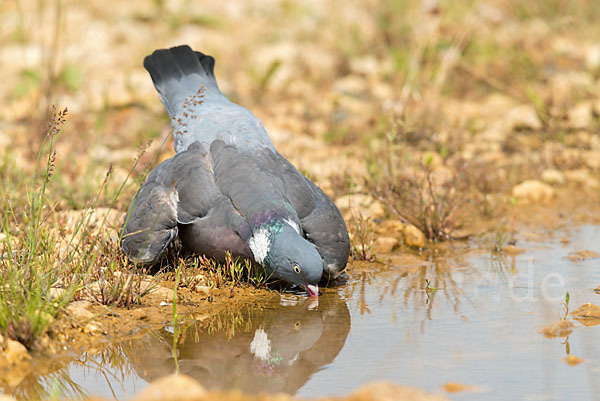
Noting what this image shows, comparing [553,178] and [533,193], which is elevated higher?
[553,178]

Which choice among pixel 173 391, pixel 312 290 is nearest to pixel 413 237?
pixel 312 290

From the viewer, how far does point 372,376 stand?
11.3 ft

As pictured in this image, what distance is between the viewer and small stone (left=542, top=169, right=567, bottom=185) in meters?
7.15

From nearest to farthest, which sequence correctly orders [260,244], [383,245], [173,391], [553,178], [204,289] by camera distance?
[173,391], [260,244], [204,289], [383,245], [553,178]

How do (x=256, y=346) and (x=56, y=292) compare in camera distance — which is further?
(x=56, y=292)

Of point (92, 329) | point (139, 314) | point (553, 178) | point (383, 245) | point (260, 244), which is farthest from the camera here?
point (553, 178)

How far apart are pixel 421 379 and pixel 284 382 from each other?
0.56 meters

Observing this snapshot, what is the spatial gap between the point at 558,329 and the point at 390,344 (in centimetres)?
80

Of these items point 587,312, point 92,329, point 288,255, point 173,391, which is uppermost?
point 288,255

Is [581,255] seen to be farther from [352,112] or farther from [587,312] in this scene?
[352,112]

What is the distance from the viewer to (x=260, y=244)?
14.6ft

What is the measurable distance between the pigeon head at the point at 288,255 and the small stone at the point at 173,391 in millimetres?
1405

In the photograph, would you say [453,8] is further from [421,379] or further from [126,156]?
[421,379]

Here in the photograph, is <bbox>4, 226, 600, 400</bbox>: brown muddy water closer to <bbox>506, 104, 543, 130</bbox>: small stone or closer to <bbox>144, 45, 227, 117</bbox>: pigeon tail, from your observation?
<bbox>144, 45, 227, 117</bbox>: pigeon tail
